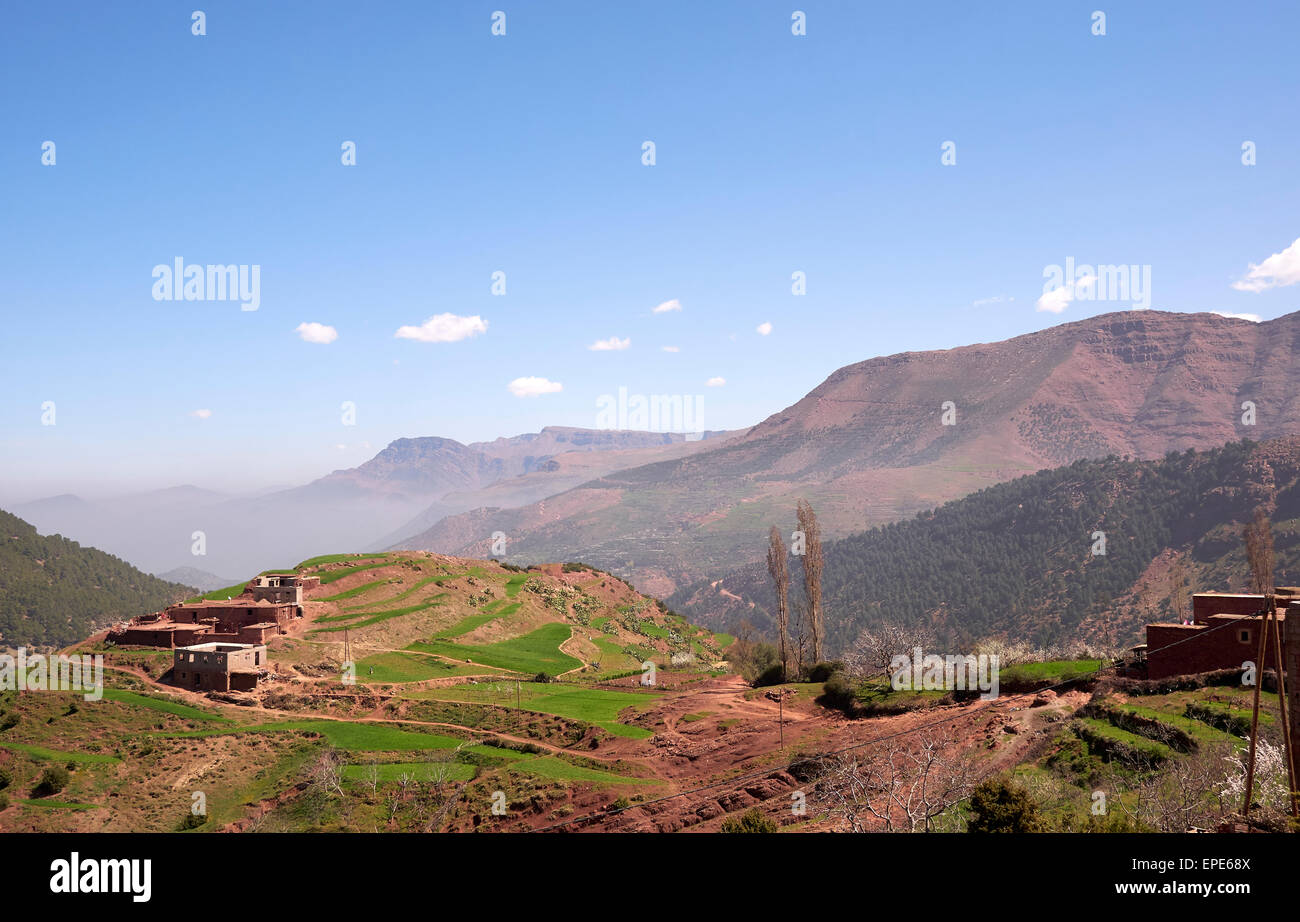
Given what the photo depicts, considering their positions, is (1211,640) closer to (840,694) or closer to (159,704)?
(840,694)

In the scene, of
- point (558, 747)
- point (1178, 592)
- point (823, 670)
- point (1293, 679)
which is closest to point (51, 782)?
point (558, 747)

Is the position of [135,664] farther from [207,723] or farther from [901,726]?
[901,726]

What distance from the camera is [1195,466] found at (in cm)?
16488

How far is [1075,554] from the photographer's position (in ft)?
483

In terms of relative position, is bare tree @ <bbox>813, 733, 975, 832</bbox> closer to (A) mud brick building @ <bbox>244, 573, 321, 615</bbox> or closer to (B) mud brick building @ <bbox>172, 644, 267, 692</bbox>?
(B) mud brick building @ <bbox>172, 644, 267, 692</bbox>

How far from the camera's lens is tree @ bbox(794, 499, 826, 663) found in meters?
65.6

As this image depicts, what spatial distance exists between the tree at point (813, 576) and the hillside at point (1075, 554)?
55.7 m

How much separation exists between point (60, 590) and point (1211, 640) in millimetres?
154682

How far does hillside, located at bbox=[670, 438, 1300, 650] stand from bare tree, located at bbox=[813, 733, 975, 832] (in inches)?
3520

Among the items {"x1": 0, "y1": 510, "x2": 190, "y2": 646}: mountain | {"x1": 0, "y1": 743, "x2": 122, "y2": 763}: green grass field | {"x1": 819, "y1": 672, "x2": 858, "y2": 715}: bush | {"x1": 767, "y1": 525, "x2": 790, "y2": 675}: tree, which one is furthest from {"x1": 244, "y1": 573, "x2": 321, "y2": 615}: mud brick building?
{"x1": 0, "y1": 510, "x2": 190, "y2": 646}: mountain

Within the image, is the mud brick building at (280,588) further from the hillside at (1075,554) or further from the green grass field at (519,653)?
the hillside at (1075,554)
